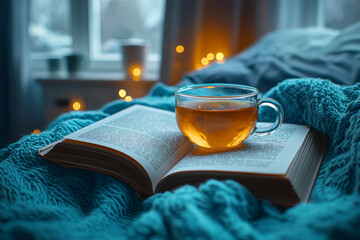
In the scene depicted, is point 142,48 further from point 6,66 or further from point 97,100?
point 6,66

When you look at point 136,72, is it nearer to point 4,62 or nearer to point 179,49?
point 179,49

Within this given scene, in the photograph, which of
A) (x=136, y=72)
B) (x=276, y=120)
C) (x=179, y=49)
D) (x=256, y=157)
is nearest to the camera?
(x=256, y=157)

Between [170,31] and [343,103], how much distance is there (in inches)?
55.4

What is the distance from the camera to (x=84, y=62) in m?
2.24

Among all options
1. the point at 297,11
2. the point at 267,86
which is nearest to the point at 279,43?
the point at 267,86

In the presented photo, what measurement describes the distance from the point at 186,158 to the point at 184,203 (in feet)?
0.66

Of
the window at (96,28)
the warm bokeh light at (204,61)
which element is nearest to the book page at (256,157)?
the warm bokeh light at (204,61)

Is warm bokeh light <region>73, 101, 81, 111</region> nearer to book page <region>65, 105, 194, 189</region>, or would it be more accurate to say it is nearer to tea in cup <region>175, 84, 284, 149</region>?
book page <region>65, 105, 194, 189</region>

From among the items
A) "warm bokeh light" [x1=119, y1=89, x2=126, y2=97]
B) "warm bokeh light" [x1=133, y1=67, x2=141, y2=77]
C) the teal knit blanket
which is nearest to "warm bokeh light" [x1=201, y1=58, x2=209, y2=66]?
"warm bokeh light" [x1=133, y1=67, x2=141, y2=77]

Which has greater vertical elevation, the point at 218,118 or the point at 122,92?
the point at 218,118

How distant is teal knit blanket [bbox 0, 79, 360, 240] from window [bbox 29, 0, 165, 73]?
1.75 m

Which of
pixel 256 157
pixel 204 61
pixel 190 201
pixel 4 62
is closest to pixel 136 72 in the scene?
pixel 204 61

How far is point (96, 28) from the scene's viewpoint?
7.75 feet

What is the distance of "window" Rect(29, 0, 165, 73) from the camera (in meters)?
2.31
